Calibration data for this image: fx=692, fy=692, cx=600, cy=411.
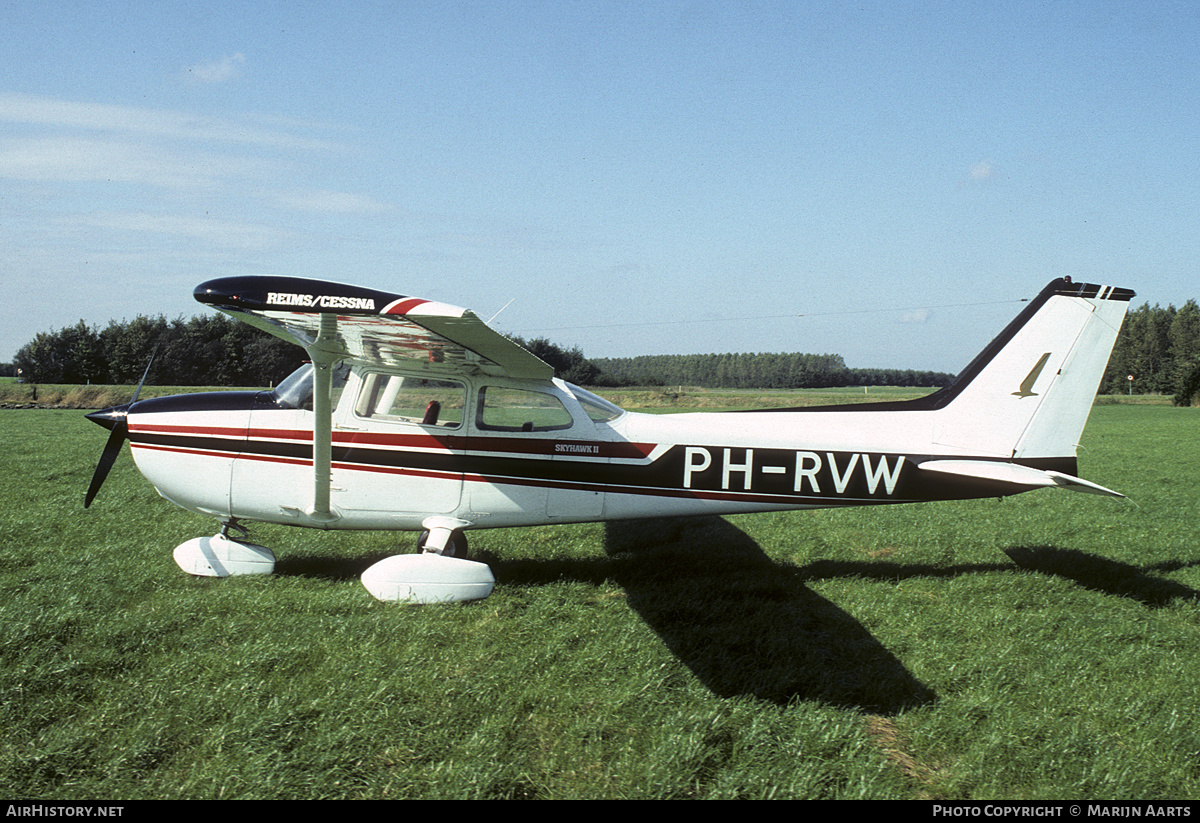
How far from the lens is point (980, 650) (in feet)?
16.0

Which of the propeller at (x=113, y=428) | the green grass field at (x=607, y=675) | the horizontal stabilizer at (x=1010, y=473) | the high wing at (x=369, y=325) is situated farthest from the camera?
the propeller at (x=113, y=428)

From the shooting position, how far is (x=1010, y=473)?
591 cm

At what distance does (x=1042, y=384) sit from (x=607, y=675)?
487 cm

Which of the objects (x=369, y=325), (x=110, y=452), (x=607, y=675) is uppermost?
(x=369, y=325)

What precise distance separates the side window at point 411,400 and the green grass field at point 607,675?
150cm

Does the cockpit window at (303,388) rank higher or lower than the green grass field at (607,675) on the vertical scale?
higher

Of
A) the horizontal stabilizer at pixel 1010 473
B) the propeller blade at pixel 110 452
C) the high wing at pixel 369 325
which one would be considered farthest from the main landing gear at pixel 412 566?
the horizontal stabilizer at pixel 1010 473

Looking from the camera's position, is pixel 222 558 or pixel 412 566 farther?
pixel 222 558

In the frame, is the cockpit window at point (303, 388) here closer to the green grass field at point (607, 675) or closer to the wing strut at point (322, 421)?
the wing strut at point (322, 421)

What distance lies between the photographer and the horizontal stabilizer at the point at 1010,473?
5.64m

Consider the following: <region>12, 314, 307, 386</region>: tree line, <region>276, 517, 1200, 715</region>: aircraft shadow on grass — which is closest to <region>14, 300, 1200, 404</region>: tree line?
<region>12, 314, 307, 386</region>: tree line

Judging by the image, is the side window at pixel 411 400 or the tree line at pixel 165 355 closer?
the side window at pixel 411 400

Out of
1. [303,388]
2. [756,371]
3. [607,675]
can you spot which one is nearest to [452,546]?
[303,388]

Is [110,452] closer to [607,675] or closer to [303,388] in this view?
[303,388]
